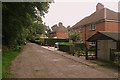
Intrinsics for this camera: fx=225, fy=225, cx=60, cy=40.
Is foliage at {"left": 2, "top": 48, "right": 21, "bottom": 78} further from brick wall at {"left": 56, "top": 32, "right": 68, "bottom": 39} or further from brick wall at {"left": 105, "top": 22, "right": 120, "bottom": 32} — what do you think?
brick wall at {"left": 56, "top": 32, "right": 68, "bottom": 39}

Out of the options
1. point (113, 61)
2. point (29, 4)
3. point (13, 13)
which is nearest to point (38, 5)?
point (29, 4)

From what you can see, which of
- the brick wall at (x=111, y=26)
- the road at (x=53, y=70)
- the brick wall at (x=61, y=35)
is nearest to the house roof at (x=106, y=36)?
the road at (x=53, y=70)

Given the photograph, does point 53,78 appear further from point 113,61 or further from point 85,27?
point 85,27

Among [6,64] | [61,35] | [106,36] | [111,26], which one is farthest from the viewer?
[61,35]

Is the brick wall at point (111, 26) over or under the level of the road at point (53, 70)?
over

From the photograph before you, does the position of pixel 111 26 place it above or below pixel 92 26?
below

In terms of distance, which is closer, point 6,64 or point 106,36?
point 6,64

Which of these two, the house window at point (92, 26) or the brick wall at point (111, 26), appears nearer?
the brick wall at point (111, 26)

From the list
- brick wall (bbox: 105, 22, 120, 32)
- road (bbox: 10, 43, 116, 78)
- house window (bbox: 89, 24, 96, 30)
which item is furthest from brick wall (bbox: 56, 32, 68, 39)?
road (bbox: 10, 43, 116, 78)

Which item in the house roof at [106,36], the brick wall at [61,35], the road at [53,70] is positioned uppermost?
the brick wall at [61,35]

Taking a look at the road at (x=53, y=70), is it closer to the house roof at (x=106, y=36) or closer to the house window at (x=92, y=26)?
the house roof at (x=106, y=36)

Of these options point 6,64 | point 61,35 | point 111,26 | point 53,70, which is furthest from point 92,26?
point 61,35

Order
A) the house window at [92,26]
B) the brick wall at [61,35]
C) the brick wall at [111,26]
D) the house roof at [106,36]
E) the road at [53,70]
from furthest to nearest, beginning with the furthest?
the brick wall at [61,35], the house window at [92,26], the brick wall at [111,26], the house roof at [106,36], the road at [53,70]

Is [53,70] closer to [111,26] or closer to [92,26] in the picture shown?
[111,26]
